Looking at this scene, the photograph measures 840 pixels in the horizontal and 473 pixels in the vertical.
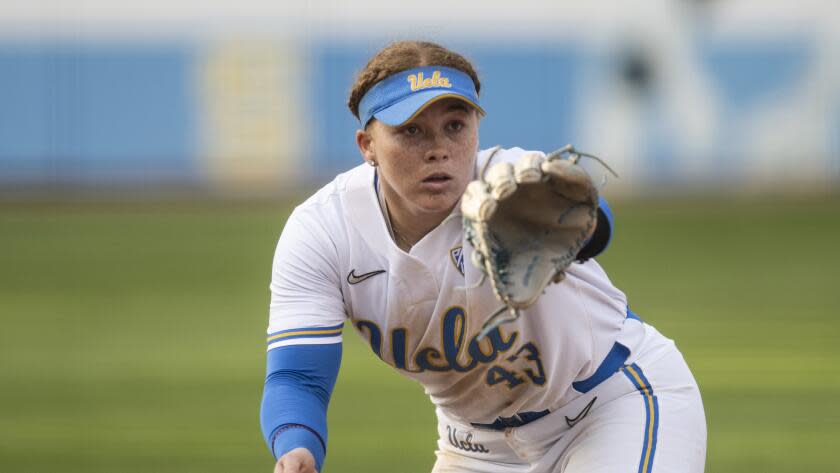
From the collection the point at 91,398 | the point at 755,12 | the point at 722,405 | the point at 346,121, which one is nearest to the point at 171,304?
the point at 91,398

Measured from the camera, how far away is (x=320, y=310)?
402 centimetres

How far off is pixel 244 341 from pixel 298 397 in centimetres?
761


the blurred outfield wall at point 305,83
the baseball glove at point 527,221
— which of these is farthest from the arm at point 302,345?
the blurred outfield wall at point 305,83

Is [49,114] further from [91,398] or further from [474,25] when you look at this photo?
[91,398]

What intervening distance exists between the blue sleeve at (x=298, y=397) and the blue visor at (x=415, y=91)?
27.9 inches

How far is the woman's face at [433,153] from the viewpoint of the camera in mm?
3898

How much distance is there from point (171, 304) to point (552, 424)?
9541mm

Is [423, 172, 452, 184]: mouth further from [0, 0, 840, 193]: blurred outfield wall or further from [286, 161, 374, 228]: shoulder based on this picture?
[0, 0, 840, 193]: blurred outfield wall

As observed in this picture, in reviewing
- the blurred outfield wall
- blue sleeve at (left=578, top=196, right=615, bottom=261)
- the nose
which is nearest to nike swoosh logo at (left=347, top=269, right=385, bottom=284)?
the nose

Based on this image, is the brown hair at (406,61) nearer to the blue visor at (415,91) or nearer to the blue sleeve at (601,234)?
the blue visor at (415,91)

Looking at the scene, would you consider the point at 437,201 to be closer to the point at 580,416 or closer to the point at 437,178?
the point at 437,178

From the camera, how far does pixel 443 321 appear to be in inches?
162

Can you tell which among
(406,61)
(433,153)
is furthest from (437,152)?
(406,61)

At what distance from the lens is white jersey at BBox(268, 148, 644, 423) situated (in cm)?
406
